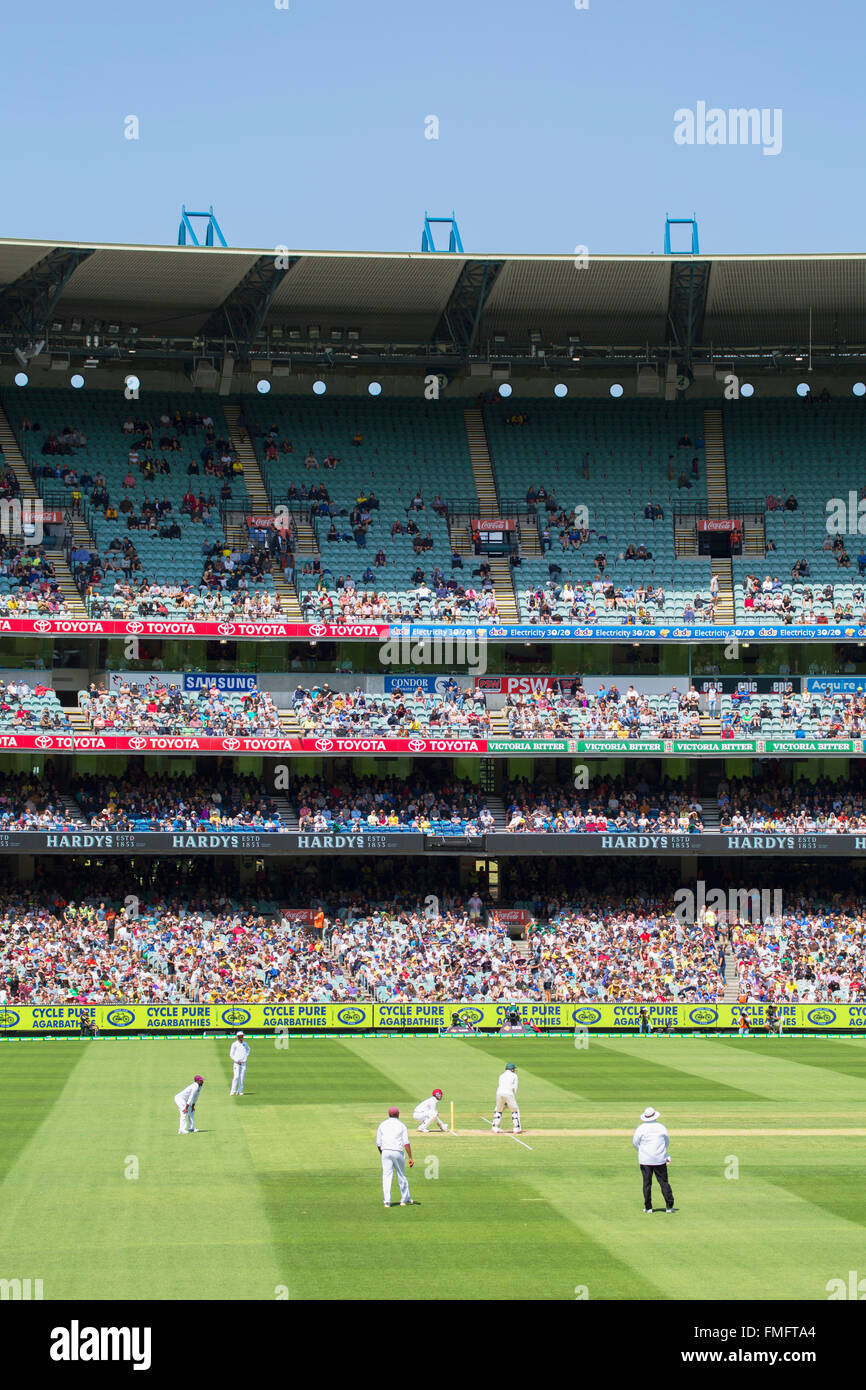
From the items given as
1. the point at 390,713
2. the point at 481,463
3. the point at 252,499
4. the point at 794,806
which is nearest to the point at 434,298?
the point at 481,463

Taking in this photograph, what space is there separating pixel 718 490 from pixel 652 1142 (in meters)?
47.1

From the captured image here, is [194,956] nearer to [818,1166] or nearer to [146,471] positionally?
[146,471]

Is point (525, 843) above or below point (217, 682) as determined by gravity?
below

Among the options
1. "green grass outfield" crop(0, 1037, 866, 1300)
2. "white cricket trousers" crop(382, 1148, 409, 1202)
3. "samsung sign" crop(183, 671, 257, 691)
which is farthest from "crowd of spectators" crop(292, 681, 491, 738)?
"white cricket trousers" crop(382, 1148, 409, 1202)

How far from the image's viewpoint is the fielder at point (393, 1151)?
68.4 feet

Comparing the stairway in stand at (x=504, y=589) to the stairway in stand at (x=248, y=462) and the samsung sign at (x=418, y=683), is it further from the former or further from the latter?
the stairway in stand at (x=248, y=462)

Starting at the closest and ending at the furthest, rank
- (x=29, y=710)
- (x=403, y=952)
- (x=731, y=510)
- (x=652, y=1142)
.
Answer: (x=652, y=1142)
(x=403, y=952)
(x=29, y=710)
(x=731, y=510)

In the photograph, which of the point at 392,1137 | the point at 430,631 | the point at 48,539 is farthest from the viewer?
the point at 48,539

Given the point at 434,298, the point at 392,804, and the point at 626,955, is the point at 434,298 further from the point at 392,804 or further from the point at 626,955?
the point at 626,955

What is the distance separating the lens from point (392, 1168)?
21469 mm

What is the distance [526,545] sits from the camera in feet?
206

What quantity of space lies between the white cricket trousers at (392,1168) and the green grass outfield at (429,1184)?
422 millimetres

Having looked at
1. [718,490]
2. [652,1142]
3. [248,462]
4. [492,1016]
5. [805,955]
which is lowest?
[492,1016]
